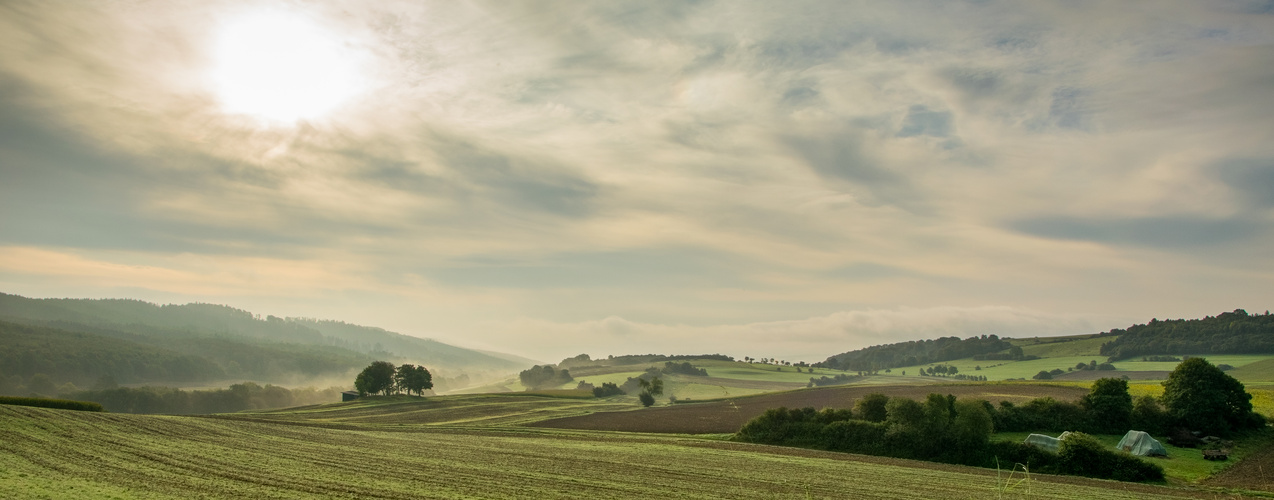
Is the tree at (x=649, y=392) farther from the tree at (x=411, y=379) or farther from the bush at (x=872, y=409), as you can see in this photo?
the bush at (x=872, y=409)

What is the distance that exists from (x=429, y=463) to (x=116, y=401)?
427ft

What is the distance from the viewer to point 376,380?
404ft

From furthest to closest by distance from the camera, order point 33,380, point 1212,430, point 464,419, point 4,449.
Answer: point 33,380
point 464,419
point 1212,430
point 4,449

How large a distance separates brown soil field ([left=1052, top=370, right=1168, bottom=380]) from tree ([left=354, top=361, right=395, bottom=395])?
466 feet

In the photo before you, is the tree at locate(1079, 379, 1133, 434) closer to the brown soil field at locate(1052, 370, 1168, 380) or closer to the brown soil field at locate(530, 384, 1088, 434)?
the brown soil field at locate(530, 384, 1088, 434)

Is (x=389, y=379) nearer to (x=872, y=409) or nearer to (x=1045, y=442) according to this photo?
(x=872, y=409)

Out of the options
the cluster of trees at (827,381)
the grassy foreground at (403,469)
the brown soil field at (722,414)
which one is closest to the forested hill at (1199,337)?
the cluster of trees at (827,381)

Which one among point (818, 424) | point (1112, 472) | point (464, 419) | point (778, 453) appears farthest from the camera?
point (464, 419)

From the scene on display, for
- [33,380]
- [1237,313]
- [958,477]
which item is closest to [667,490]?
[958,477]

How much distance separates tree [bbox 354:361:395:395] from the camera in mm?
121375

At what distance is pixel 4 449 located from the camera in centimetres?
2966

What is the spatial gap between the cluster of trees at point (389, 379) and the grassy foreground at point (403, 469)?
69.5m

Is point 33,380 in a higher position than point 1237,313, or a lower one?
lower

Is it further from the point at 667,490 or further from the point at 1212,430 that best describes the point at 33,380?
the point at 1212,430
